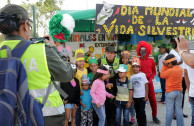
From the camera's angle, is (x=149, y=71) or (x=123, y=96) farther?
(x=149, y=71)

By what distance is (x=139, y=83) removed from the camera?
4676 mm

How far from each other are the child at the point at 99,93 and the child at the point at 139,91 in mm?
791

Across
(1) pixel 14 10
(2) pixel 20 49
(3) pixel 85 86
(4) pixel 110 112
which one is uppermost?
(1) pixel 14 10

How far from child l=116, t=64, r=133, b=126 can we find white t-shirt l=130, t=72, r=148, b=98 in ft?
0.57

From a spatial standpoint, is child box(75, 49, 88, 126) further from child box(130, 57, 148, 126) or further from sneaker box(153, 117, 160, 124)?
sneaker box(153, 117, 160, 124)

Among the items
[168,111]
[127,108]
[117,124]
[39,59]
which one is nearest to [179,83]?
[168,111]

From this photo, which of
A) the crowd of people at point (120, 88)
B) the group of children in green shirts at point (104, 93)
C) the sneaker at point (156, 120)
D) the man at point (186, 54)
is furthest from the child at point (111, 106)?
the man at point (186, 54)

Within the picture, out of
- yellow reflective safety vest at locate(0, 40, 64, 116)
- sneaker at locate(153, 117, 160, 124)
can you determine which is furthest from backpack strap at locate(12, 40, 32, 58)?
sneaker at locate(153, 117, 160, 124)

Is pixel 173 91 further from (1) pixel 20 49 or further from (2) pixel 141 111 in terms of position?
(1) pixel 20 49

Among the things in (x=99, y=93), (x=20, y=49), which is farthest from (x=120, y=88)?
(x=20, y=49)

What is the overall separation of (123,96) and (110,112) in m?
0.57

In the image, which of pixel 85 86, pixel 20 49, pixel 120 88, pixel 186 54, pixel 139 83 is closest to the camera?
pixel 20 49

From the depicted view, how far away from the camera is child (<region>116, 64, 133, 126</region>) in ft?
14.7

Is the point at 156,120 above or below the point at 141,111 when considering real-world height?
below
